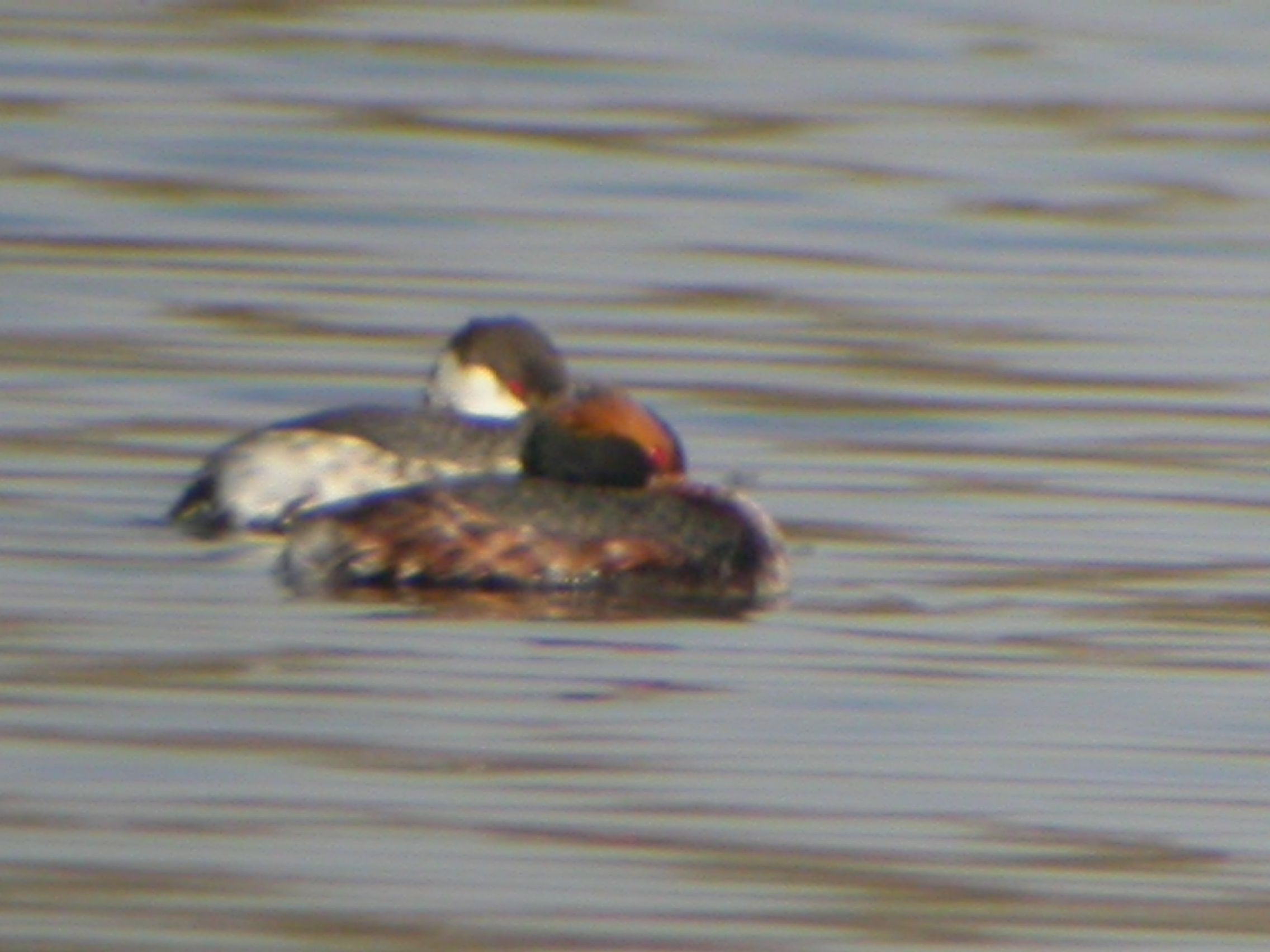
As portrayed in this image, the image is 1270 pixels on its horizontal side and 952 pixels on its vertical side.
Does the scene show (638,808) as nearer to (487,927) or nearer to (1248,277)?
(487,927)

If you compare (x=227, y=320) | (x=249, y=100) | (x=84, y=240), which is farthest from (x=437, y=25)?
(x=227, y=320)

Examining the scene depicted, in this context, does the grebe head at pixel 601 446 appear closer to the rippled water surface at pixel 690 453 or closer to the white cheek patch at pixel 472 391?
the rippled water surface at pixel 690 453

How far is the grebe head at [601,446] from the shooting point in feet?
32.4

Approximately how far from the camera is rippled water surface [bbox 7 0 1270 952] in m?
6.57

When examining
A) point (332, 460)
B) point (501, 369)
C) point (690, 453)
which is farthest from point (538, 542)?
point (501, 369)

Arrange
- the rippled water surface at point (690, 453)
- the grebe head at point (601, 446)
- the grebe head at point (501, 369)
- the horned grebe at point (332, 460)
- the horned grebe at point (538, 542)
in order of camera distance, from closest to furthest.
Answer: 1. the rippled water surface at point (690, 453)
2. the horned grebe at point (538, 542)
3. the grebe head at point (601, 446)
4. the horned grebe at point (332, 460)
5. the grebe head at point (501, 369)

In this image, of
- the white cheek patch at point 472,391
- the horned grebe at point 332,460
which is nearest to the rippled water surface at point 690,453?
the horned grebe at point 332,460

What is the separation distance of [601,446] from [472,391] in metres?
1.88

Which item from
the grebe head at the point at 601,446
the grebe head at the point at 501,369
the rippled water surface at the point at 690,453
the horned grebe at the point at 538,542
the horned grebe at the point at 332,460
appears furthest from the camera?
the grebe head at the point at 501,369

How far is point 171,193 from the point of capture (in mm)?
15586

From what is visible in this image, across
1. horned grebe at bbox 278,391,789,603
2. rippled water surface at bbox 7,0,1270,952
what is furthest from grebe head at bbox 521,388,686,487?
rippled water surface at bbox 7,0,1270,952

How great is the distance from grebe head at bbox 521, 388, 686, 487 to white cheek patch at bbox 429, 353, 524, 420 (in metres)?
1.64

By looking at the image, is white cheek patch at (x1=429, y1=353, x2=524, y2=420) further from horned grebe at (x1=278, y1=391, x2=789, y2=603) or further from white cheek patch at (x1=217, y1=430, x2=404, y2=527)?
horned grebe at (x1=278, y1=391, x2=789, y2=603)

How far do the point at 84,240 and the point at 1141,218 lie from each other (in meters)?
4.45
